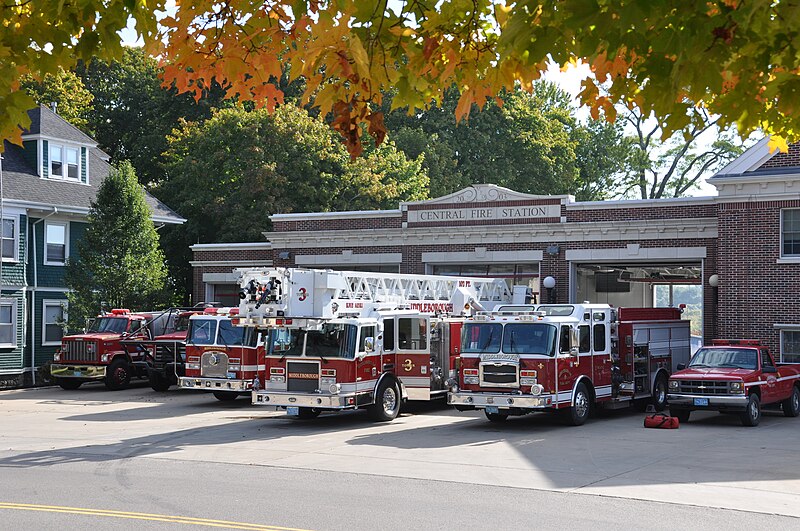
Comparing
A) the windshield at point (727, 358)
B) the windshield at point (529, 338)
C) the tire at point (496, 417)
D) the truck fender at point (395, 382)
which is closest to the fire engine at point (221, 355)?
the truck fender at point (395, 382)

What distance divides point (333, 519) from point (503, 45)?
7115mm

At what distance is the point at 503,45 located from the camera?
213 inches

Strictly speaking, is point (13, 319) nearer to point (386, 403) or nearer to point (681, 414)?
A: point (386, 403)

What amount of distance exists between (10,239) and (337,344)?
17.8 m

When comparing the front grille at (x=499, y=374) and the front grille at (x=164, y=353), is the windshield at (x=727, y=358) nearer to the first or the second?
the front grille at (x=499, y=374)

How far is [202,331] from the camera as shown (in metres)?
26.8

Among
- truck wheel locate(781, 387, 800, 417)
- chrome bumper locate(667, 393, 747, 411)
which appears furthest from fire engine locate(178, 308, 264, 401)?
truck wheel locate(781, 387, 800, 417)

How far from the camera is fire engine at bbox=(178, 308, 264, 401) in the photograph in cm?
2611

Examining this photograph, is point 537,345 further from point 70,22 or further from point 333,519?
point 70,22

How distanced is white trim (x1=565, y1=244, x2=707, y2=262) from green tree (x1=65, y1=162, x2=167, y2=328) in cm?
1453

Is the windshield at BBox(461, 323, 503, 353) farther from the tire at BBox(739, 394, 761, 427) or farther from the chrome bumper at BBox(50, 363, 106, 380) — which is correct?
the chrome bumper at BBox(50, 363, 106, 380)

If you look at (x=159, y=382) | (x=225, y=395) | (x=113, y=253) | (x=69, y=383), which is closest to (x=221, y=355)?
(x=225, y=395)

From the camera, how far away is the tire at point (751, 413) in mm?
21734

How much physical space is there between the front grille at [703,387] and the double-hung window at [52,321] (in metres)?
23.1
